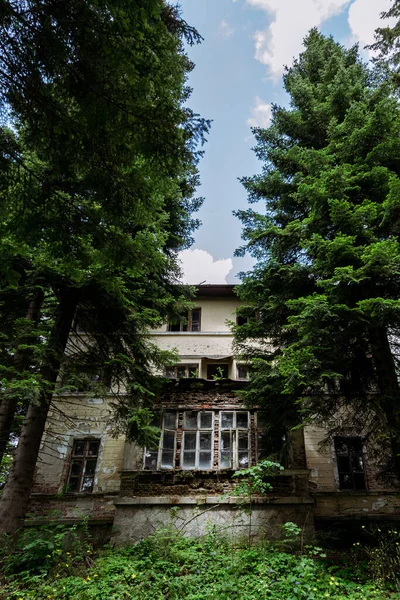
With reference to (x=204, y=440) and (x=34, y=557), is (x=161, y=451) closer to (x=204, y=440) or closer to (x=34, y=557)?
(x=204, y=440)

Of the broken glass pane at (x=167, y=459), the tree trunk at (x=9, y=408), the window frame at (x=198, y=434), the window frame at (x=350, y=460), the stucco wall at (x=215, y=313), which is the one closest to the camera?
the tree trunk at (x=9, y=408)

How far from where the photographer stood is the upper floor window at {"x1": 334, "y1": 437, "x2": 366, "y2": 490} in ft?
43.9

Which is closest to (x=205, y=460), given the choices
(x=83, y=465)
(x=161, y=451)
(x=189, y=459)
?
(x=189, y=459)

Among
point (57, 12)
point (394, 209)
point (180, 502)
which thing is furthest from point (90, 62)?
point (180, 502)

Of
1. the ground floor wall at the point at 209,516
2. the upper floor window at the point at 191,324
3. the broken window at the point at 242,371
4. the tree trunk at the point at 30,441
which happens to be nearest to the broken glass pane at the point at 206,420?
the ground floor wall at the point at 209,516

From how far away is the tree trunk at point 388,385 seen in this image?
7.81 m

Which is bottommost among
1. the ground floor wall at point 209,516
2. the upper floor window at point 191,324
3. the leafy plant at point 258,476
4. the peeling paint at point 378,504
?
the ground floor wall at point 209,516

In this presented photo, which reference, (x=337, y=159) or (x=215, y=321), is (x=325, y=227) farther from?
(x=215, y=321)

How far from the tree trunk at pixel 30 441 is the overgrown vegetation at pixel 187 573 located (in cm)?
66

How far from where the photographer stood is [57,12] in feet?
14.6

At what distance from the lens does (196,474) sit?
1134 cm

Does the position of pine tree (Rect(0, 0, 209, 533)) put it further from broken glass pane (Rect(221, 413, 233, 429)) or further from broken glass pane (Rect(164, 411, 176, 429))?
broken glass pane (Rect(221, 413, 233, 429))

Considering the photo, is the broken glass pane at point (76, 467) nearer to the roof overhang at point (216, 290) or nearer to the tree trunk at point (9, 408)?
the tree trunk at point (9, 408)

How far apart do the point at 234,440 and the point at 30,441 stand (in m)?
6.26
